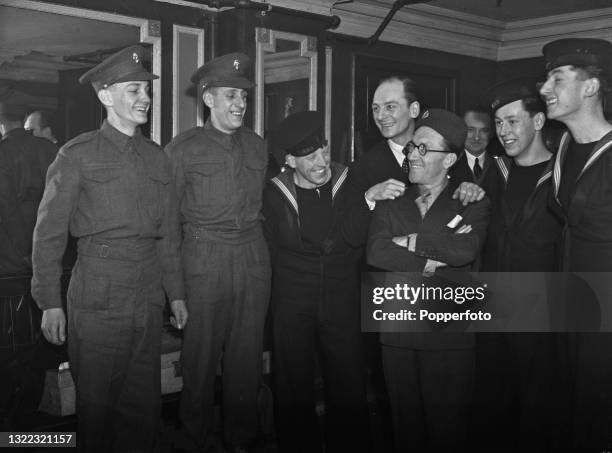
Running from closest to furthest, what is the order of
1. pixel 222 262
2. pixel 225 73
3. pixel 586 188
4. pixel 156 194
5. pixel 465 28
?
pixel 586 188, pixel 156 194, pixel 222 262, pixel 225 73, pixel 465 28

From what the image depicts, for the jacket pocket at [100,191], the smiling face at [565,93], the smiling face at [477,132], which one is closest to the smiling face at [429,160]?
the smiling face at [565,93]

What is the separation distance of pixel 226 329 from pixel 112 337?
0.70 meters

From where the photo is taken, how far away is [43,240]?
3273mm

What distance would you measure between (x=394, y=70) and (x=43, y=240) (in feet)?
14.1

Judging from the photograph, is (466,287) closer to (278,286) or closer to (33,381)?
(278,286)

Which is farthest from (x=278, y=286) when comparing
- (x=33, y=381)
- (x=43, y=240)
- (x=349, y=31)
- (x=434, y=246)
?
(x=349, y=31)

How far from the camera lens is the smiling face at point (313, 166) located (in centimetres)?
365

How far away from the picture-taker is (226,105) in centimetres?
393

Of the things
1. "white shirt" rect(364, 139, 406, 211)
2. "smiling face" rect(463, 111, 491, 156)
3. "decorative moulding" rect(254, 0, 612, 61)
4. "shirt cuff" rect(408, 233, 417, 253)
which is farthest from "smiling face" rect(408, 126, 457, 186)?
"decorative moulding" rect(254, 0, 612, 61)

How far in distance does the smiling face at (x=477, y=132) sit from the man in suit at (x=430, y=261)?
189 cm

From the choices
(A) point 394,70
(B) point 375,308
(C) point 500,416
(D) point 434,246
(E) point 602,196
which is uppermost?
(A) point 394,70

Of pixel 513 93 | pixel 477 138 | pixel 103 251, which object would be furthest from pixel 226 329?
pixel 477 138

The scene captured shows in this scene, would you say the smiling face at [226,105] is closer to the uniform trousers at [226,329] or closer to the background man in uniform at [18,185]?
the uniform trousers at [226,329]

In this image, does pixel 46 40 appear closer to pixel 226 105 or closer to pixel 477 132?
pixel 226 105
